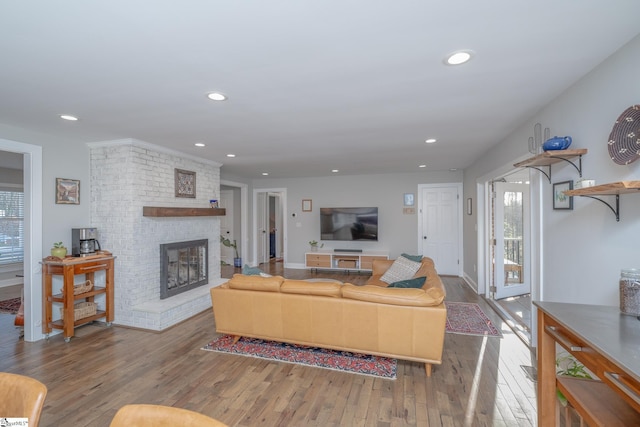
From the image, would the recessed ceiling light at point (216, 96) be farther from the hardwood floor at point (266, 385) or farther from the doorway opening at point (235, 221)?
the doorway opening at point (235, 221)

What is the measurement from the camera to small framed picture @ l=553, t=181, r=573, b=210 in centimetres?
221

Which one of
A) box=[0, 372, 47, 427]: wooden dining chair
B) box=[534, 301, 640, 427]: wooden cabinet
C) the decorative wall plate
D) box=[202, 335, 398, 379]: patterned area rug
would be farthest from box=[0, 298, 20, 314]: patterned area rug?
the decorative wall plate

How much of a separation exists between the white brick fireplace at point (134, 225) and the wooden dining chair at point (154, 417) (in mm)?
3028

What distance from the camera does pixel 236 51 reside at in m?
1.65

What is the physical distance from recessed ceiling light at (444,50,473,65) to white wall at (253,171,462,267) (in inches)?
196

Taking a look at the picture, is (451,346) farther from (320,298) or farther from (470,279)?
(470,279)

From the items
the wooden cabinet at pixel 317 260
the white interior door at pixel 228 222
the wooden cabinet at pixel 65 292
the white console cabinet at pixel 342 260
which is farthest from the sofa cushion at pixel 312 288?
the white interior door at pixel 228 222

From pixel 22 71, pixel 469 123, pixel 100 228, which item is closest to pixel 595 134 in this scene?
pixel 469 123

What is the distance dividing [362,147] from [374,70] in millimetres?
2221

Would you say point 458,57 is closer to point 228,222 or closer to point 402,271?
point 402,271

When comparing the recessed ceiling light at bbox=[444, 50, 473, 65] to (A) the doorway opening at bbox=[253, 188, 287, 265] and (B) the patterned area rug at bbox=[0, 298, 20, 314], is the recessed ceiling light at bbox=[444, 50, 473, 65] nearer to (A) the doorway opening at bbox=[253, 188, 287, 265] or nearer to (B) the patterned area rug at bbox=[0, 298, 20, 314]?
(A) the doorway opening at bbox=[253, 188, 287, 265]

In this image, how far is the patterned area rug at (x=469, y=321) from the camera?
342 centimetres

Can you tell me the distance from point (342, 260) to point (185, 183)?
3.70m

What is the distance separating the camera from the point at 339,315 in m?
2.67
